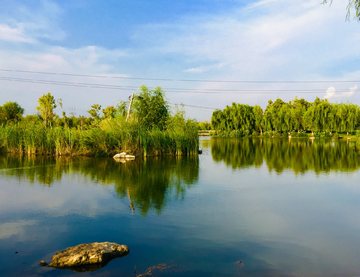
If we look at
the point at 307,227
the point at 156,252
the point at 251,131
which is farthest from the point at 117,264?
the point at 251,131

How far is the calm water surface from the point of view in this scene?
4129 millimetres

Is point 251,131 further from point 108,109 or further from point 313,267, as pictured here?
point 313,267

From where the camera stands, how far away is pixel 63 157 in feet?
57.3

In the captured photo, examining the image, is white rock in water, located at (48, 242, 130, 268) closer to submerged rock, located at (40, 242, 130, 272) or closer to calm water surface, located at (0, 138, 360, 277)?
submerged rock, located at (40, 242, 130, 272)

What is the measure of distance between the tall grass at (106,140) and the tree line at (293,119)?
3304 cm

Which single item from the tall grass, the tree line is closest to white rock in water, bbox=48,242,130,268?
the tall grass

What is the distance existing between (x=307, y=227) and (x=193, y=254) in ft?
8.52

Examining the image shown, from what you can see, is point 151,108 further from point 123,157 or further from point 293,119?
point 293,119

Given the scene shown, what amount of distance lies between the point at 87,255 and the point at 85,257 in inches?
1.4

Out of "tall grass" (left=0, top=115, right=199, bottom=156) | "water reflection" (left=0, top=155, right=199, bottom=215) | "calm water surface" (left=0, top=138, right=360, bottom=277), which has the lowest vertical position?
"calm water surface" (left=0, top=138, right=360, bottom=277)

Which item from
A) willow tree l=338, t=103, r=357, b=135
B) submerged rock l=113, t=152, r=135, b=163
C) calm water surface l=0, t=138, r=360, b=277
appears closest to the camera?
calm water surface l=0, t=138, r=360, b=277

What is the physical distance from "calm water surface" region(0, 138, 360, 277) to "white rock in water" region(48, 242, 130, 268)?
0.38 feet

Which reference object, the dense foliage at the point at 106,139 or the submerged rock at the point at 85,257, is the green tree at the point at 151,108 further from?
the submerged rock at the point at 85,257

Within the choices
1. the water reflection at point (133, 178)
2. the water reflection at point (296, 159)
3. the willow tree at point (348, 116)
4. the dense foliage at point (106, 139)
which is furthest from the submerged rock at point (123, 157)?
the willow tree at point (348, 116)
